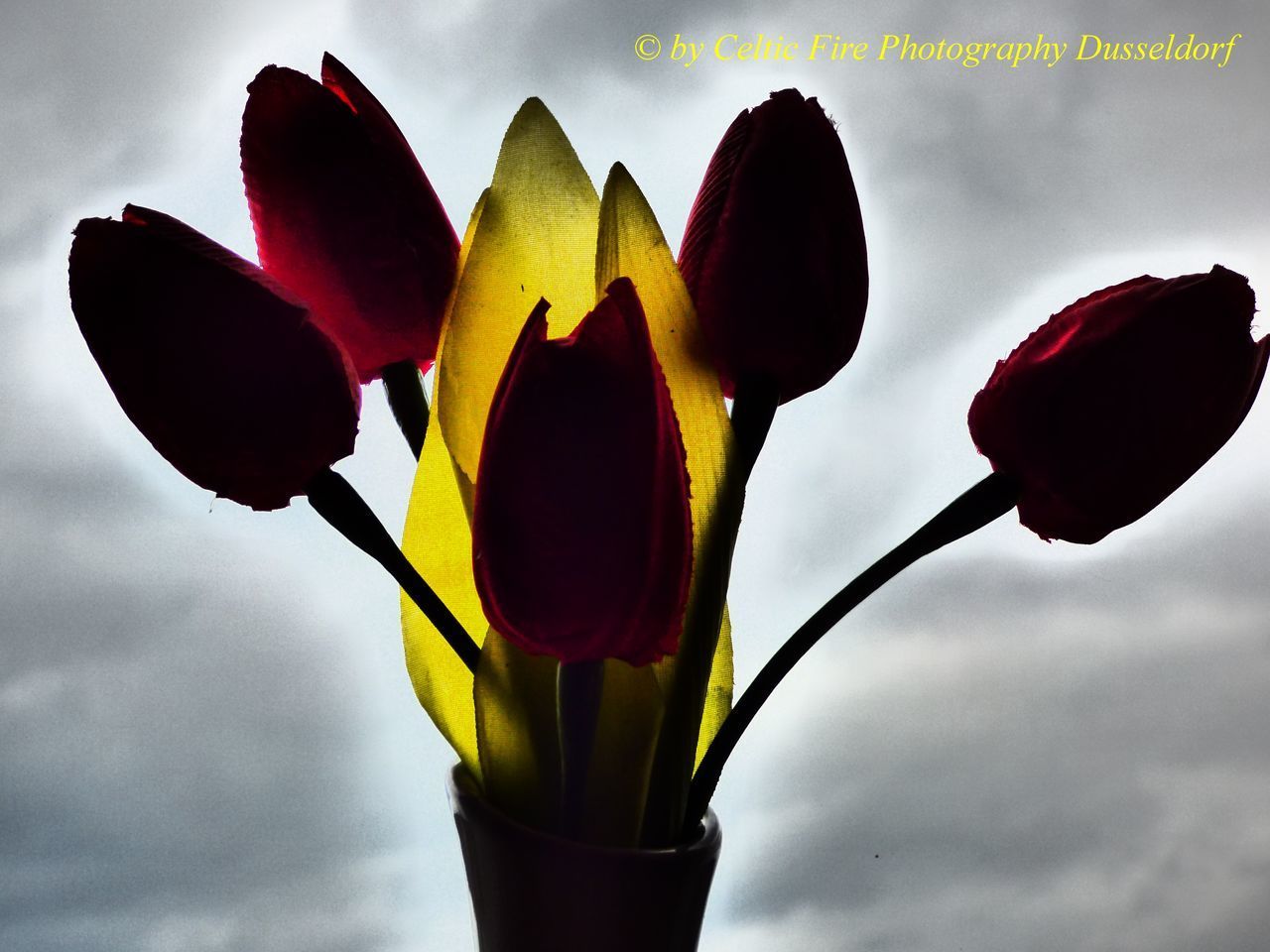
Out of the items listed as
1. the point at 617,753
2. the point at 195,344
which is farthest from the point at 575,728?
the point at 195,344

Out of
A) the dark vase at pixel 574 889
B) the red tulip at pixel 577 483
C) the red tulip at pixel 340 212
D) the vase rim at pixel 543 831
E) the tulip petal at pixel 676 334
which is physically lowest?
the dark vase at pixel 574 889

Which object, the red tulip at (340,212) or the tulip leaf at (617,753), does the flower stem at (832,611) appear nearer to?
the tulip leaf at (617,753)

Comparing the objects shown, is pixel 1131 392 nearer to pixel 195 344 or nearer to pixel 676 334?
pixel 676 334

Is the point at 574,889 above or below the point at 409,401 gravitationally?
below

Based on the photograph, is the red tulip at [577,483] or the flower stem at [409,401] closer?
the red tulip at [577,483]

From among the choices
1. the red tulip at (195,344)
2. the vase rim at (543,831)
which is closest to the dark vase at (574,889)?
the vase rim at (543,831)

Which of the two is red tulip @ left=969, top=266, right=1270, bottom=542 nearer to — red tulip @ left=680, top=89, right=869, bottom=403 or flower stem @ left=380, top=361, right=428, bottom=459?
red tulip @ left=680, top=89, right=869, bottom=403

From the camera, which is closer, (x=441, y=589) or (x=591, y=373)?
(x=591, y=373)

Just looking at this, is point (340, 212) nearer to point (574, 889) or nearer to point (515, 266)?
point (515, 266)
